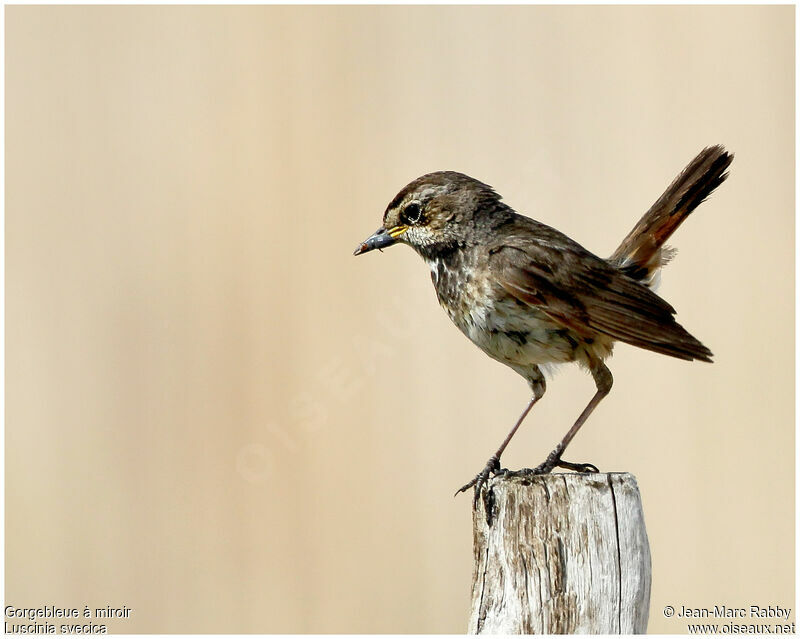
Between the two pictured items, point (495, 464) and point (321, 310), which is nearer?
point (495, 464)

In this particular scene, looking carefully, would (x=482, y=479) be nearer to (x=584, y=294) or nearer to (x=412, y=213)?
(x=584, y=294)

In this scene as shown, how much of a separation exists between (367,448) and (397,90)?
2367 millimetres

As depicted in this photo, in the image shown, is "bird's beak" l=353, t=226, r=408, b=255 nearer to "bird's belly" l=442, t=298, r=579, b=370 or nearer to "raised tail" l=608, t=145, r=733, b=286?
"bird's belly" l=442, t=298, r=579, b=370

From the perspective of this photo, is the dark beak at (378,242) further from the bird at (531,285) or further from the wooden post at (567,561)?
the wooden post at (567,561)

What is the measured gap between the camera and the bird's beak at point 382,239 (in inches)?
165

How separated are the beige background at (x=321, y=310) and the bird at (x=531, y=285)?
1741 mm

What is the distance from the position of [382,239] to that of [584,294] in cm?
88

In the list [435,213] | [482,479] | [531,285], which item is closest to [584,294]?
[531,285]

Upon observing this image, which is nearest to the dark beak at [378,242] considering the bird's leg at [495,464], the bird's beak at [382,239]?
the bird's beak at [382,239]

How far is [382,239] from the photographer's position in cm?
423

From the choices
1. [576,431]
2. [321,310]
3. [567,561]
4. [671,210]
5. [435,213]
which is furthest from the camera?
[321,310]

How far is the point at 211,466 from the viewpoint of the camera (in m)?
5.84

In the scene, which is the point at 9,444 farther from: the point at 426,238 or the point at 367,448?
the point at 426,238

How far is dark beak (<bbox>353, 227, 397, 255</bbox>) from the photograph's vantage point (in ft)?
13.8
